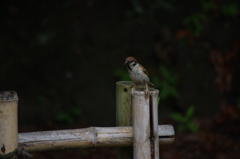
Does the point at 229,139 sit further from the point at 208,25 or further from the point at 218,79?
the point at 208,25

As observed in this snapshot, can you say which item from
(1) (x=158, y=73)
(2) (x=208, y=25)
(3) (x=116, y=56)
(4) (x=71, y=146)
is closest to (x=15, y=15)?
(3) (x=116, y=56)

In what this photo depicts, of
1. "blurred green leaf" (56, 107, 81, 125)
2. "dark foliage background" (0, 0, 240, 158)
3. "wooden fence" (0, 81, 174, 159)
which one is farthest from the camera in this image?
"blurred green leaf" (56, 107, 81, 125)

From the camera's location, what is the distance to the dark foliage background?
21.7ft

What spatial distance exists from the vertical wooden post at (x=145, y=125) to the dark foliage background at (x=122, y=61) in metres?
3.20

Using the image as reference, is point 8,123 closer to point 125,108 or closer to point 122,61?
point 125,108

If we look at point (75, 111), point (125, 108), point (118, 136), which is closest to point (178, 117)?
point (75, 111)

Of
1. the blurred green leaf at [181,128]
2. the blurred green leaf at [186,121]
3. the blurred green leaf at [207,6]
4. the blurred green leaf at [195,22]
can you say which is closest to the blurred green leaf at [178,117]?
the blurred green leaf at [186,121]

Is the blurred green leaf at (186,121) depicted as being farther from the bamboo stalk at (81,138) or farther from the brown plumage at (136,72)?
the bamboo stalk at (81,138)

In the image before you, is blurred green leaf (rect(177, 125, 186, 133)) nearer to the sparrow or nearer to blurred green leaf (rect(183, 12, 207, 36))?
blurred green leaf (rect(183, 12, 207, 36))

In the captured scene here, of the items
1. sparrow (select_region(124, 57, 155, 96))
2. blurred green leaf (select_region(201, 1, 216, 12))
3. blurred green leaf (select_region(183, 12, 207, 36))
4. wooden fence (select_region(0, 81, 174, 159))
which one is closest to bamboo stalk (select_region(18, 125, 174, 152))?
wooden fence (select_region(0, 81, 174, 159))

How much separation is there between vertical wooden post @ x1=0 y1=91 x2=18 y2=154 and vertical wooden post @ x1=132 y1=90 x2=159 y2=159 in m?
0.92

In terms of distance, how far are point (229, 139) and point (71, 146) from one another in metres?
4.43

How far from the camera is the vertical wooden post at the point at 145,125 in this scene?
2.91 meters

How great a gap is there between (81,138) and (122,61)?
4114 mm
